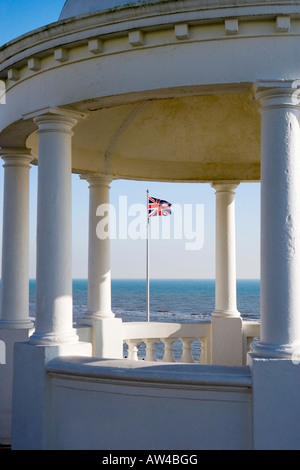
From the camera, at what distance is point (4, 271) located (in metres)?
16.2

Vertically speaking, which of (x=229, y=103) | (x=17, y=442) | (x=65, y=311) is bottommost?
(x=17, y=442)

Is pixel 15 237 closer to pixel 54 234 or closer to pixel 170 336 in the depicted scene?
pixel 54 234

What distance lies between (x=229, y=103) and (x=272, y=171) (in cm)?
785

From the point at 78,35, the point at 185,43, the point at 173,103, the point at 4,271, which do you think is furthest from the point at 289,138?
the point at 4,271

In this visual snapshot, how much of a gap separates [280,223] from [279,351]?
2.36 m

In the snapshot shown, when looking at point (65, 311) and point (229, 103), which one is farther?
point (229, 103)

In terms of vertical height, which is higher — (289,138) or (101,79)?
(101,79)

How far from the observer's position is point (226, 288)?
67.2 ft

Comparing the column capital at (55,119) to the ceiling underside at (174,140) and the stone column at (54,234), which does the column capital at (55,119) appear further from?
the ceiling underside at (174,140)

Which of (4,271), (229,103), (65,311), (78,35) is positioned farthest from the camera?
(229,103)

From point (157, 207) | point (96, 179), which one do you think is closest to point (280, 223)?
point (96, 179)

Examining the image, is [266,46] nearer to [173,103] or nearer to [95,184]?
[173,103]

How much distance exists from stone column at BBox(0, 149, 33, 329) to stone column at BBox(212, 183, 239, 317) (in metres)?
7.33

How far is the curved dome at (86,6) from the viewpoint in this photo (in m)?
12.5
